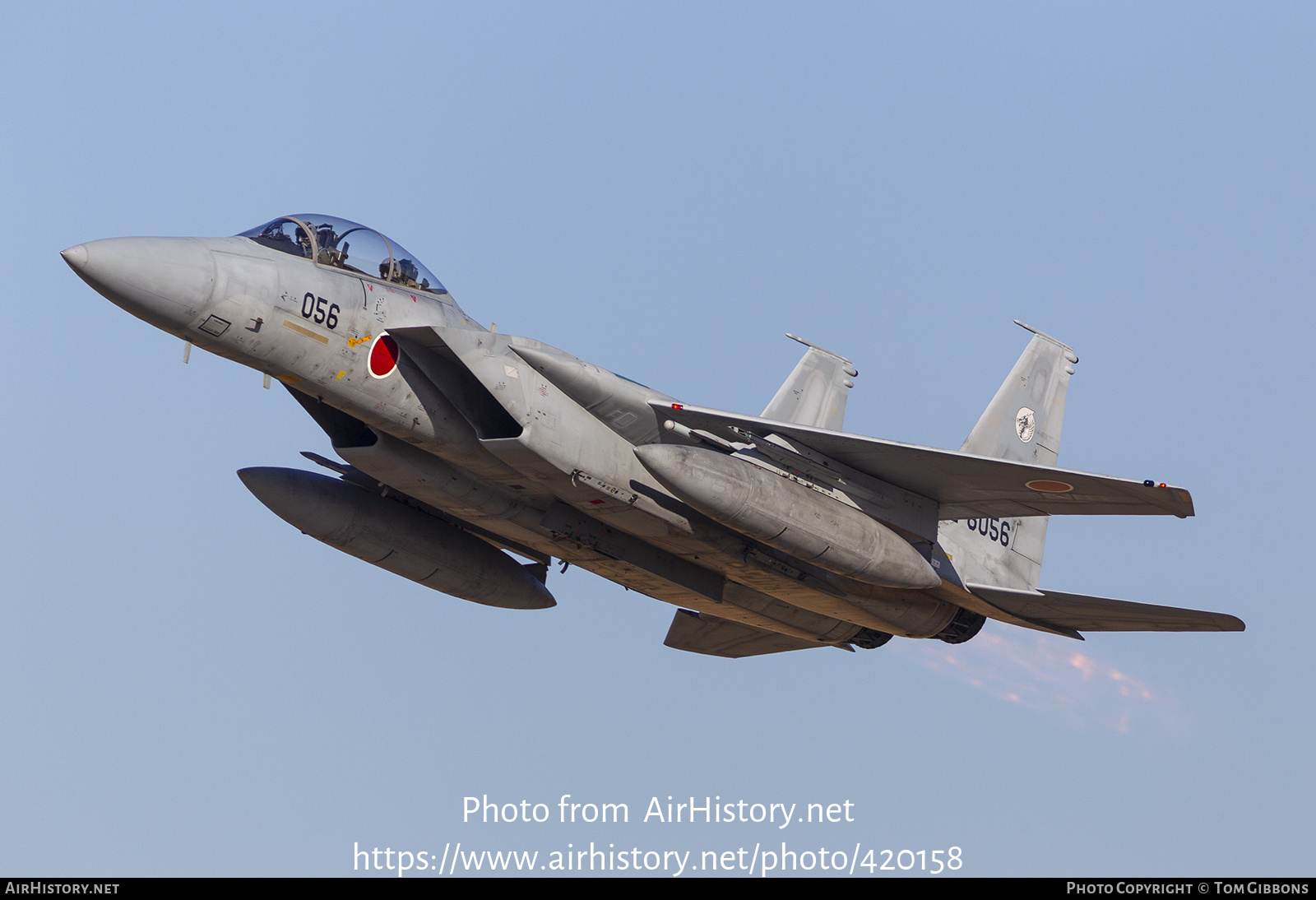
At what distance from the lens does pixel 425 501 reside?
1558cm

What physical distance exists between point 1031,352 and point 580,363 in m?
8.18

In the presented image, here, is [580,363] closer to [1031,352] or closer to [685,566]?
[685,566]

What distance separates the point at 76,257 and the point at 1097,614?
Result: 39.7ft

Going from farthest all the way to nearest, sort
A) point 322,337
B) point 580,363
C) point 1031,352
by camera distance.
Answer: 1. point 1031,352
2. point 580,363
3. point 322,337

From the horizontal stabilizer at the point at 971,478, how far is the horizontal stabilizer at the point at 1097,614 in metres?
1.43

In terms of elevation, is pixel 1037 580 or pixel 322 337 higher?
pixel 322 337

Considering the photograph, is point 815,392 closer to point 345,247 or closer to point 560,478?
point 560,478

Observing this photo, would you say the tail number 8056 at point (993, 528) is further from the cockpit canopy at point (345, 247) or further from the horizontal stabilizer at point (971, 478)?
the cockpit canopy at point (345, 247)

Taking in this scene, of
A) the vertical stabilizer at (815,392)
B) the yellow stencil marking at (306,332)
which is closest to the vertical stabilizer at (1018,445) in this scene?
the vertical stabilizer at (815,392)

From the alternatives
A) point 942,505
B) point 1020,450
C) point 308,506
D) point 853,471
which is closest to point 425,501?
point 308,506

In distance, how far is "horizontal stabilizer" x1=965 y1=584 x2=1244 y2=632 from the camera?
16.6 metres

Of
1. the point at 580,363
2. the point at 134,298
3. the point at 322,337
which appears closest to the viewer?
the point at 134,298

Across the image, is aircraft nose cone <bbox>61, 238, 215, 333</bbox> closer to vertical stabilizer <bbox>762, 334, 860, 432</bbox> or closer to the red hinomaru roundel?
the red hinomaru roundel

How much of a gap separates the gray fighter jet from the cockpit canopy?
26 mm
